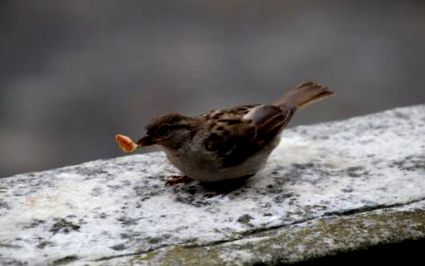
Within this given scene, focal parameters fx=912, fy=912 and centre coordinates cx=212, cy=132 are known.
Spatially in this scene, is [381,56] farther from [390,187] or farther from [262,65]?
[390,187]

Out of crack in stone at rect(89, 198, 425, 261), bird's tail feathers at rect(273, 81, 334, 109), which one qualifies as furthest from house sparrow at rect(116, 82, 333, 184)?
crack in stone at rect(89, 198, 425, 261)

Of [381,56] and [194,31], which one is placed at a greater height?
[194,31]

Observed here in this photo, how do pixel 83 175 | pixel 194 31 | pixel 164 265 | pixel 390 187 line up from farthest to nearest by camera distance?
1. pixel 194 31
2. pixel 83 175
3. pixel 390 187
4. pixel 164 265

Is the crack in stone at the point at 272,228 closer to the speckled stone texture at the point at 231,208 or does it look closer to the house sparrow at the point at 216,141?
the speckled stone texture at the point at 231,208

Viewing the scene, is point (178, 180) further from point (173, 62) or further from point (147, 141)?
point (173, 62)

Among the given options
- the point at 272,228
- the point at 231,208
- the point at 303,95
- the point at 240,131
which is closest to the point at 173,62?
the point at 303,95

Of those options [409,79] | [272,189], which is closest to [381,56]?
[409,79]

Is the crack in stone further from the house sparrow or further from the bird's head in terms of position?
the bird's head
